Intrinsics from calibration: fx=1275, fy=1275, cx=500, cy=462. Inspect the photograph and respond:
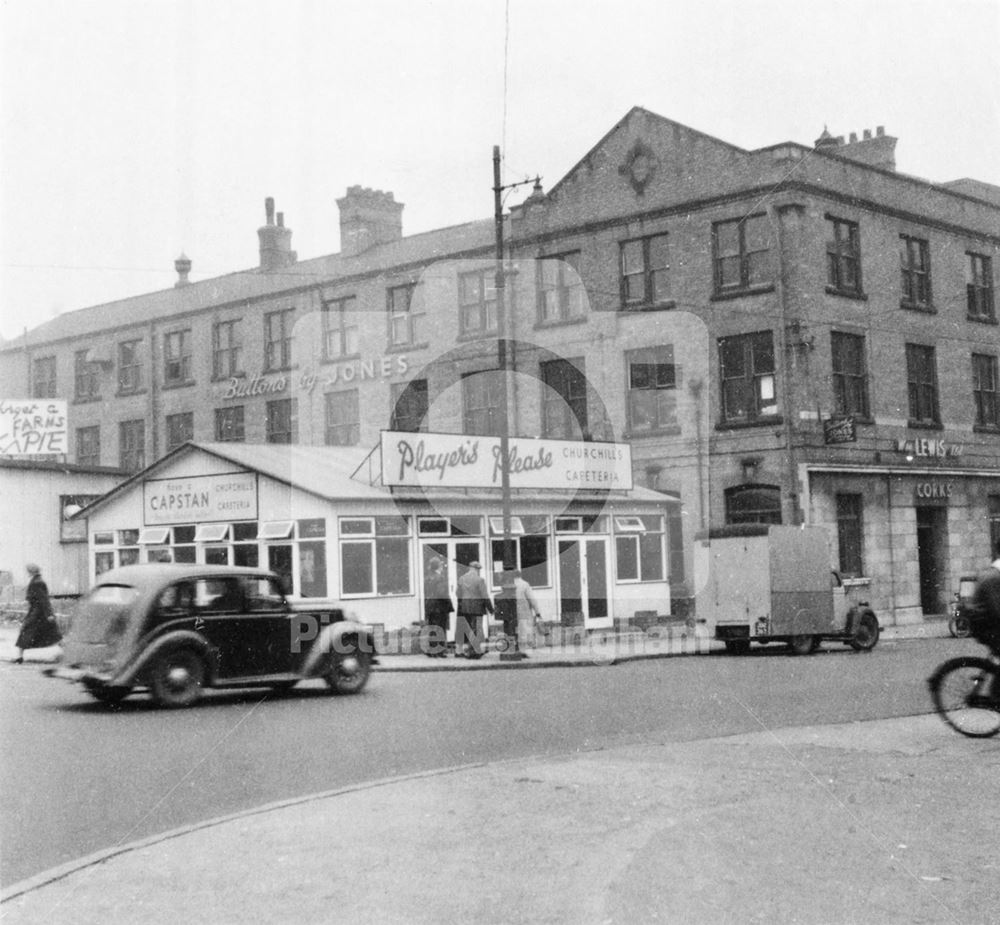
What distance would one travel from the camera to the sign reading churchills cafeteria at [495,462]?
26.4 meters

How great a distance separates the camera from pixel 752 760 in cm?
983

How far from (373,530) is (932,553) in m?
17.4

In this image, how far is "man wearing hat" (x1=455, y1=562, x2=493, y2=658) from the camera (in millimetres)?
22375

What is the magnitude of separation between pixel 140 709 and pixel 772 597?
13110mm

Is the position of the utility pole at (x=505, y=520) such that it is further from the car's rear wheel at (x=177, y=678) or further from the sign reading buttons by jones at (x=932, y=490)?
the sign reading buttons by jones at (x=932, y=490)

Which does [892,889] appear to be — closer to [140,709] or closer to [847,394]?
[140,709]

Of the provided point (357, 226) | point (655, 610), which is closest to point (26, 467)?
point (357, 226)

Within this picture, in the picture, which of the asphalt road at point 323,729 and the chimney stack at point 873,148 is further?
the chimney stack at point 873,148

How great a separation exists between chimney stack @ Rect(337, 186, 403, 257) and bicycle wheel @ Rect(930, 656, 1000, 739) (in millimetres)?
33067

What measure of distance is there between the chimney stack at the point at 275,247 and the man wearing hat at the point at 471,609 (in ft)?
84.3

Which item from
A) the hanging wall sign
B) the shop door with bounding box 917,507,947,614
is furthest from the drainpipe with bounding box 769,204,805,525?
the shop door with bounding box 917,507,947,614

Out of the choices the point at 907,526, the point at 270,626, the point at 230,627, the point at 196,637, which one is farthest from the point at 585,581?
the point at 196,637

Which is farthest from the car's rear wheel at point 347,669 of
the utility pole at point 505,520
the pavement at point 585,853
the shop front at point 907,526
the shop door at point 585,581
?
the shop front at point 907,526

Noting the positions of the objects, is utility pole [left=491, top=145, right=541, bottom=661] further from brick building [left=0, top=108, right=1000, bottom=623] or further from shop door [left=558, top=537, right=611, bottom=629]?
brick building [left=0, top=108, right=1000, bottom=623]
